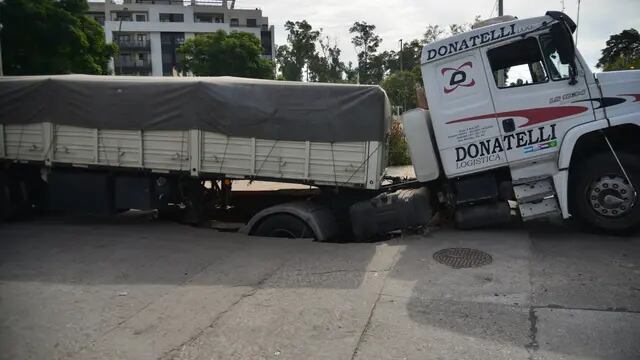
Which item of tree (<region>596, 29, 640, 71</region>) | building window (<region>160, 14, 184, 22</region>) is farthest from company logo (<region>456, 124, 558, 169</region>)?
building window (<region>160, 14, 184, 22</region>)

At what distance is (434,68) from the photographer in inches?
275

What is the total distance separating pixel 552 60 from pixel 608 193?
6.23 ft

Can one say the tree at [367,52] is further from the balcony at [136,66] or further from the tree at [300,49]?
the balcony at [136,66]

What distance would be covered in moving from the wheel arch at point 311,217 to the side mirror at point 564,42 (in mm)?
3852

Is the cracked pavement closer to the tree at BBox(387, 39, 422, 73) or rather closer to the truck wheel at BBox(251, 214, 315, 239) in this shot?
the truck wheel at BBox(251, 214, 315, 239)

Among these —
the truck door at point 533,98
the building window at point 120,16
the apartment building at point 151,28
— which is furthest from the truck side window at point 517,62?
the building window at point 120,16

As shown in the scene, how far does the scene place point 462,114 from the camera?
22.5 feet

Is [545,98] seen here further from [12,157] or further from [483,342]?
[12,157]

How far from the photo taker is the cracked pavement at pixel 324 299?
3980 mm

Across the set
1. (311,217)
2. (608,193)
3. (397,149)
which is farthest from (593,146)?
(397,149)

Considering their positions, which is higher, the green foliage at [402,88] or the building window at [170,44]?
the building window at [170,44]

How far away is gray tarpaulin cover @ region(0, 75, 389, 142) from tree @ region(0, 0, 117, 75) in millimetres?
13477

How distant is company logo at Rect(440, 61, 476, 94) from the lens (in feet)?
22.4

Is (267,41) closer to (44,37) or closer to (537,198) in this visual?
(44,37)
